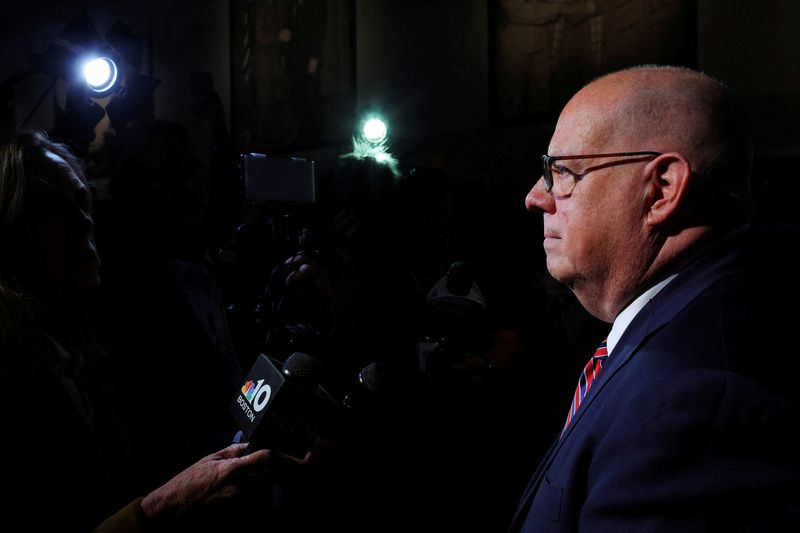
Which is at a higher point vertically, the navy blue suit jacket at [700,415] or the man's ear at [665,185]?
the man's ear at [665,185]

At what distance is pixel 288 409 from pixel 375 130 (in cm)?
251

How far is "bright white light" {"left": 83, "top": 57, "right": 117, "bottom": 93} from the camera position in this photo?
252 cm

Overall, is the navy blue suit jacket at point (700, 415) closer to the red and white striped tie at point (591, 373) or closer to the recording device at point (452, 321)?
the red and white striped tie at point (591, 373)

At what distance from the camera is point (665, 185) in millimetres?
911

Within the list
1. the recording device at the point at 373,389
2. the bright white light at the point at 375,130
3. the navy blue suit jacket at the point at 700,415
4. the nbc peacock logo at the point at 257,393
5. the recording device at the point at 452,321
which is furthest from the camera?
the bright white light at the point at 375,130

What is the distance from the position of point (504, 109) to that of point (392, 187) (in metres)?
1.05

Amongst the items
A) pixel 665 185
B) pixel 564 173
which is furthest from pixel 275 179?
pixel 665 185

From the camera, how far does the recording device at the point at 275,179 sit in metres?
2.07

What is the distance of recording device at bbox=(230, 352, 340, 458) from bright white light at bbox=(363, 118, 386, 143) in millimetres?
2356

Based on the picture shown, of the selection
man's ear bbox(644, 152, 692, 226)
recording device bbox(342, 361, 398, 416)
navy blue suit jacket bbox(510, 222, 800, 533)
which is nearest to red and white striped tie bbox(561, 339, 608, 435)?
navy blue suit jacket bbox(510, 222, 800, 533)

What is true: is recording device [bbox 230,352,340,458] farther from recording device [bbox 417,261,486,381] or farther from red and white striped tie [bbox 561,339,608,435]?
recording device [bbox 417,261,486,381]

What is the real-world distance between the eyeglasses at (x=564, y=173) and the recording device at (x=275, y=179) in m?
1.30

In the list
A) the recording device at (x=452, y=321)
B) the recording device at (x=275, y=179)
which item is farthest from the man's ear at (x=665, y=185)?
the recording device at (x=275, y=179)

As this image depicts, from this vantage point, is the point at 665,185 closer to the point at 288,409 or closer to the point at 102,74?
the point at 288,409
